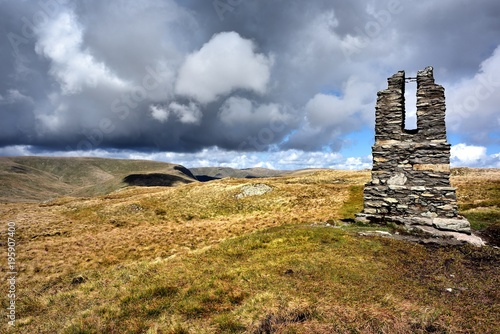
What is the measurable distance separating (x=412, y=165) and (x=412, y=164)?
68 millimetres

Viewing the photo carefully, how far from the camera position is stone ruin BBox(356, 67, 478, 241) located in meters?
16.5

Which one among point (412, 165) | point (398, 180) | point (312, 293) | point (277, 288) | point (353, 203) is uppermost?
point (412, 165)

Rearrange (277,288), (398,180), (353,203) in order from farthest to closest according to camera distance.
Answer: (353,203) → (398,180) → (277,288)

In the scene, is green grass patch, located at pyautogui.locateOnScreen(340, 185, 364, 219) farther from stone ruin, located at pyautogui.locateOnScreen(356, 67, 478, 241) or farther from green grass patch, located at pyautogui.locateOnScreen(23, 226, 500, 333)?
green grass patch, located at pyautogui.locateOnScreen(23, 226, 500, 333)

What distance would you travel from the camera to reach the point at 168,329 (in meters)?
7.83

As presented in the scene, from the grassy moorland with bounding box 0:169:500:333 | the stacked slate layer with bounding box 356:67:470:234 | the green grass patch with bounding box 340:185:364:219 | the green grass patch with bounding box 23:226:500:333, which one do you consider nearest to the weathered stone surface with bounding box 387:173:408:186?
the stacked slate layer with bounding box 356:67:470:234

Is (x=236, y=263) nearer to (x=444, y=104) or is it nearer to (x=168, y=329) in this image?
(x=168, y=329)

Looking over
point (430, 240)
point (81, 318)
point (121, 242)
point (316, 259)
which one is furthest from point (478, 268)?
point (121, 242)

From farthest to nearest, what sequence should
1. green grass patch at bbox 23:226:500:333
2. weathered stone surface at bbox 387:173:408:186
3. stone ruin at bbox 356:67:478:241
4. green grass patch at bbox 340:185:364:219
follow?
1. green grass patch at bbox 340:185:364:219
2. weathered stone surface at bbox 387:173:408:186
3. stone ruin at bbox 356:67:478:241
4. green grass patch at bbox 23:226:500:333

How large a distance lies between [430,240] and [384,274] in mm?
6025

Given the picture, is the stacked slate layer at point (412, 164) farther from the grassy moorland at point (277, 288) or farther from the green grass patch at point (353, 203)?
the green grass patch at point (353, 203)

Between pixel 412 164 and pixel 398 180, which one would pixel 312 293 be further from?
pixel 412 164

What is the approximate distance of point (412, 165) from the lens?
57.2 feet

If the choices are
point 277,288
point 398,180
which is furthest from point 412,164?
point 277,288
